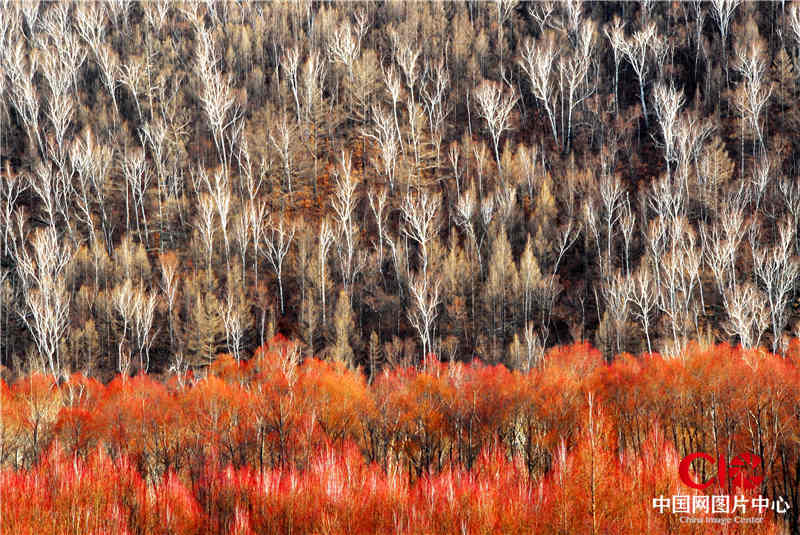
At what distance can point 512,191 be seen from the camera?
55656 millimetres

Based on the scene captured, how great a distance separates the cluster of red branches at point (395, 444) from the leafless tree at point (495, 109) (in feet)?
90.0

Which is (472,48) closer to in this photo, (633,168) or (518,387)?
(633,168)

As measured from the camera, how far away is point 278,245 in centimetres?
5859

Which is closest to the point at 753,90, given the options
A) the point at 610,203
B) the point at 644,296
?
the point at 610,203

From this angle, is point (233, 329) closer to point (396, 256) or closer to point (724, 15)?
point (396, 256)

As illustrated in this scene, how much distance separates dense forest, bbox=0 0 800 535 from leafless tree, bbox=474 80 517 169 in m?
0.84

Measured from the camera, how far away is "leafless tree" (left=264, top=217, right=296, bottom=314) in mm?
55156

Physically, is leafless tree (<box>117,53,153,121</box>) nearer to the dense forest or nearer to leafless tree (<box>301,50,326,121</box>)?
the dense forest

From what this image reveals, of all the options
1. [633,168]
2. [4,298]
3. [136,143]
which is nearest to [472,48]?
[633,168]

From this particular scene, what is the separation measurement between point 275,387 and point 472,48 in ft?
184

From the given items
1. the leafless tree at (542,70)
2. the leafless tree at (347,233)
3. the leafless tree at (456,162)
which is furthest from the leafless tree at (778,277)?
the leafless tree at (347,233)

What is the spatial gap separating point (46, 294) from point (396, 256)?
29.2m

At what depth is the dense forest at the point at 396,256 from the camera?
28.9 metres

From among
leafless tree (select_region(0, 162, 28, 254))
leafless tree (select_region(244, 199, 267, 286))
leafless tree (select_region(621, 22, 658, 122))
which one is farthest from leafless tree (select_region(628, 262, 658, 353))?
leafless tree (select_region(0, 162, 28, 254))
